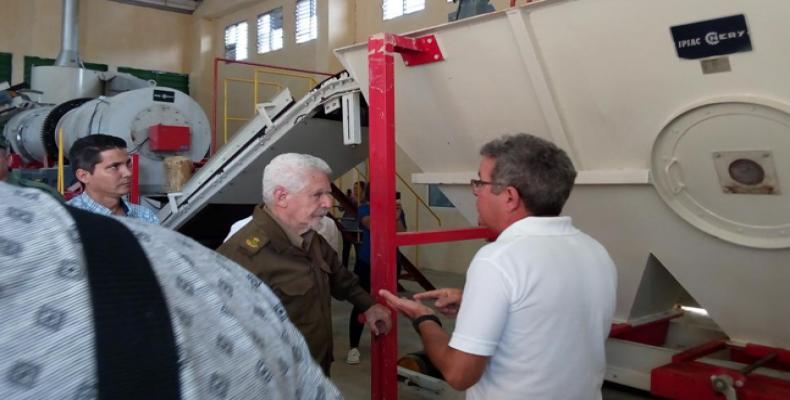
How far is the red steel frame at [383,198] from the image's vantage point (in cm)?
279

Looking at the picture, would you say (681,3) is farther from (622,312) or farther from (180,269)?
(180,269)

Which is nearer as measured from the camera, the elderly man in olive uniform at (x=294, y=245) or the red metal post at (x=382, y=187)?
the elderly man in olive uniform at (x=294, y=245)

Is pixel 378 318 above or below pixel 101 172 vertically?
below

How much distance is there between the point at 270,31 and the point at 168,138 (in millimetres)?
7759

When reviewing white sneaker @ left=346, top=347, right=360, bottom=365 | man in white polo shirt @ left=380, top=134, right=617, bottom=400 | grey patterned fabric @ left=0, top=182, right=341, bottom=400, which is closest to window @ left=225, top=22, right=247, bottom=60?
white sneaker @ left=346, top=347, right=360, bottom=365

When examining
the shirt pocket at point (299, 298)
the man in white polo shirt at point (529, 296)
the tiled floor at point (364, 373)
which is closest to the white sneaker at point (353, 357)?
the tiled floor at point (364, 373)

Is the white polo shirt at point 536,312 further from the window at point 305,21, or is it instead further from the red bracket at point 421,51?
the window at point 305,21

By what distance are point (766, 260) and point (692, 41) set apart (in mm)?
1099

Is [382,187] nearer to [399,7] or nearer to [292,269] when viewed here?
[292,269]

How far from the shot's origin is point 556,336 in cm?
165

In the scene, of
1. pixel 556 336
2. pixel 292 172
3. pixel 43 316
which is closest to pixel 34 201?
pixel 43 316

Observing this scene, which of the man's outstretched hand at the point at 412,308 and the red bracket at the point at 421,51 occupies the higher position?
the red bracket at the point at 421,51

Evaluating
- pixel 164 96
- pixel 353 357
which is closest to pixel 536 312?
pixel 353 357

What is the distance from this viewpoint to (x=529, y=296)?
160 cm
